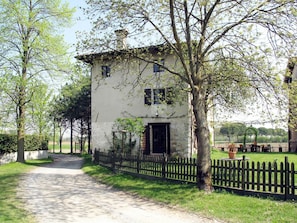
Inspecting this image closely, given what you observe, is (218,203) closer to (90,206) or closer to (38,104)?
(90,206)

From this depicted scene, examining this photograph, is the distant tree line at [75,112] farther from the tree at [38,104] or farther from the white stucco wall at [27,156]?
the tree at [38,104]

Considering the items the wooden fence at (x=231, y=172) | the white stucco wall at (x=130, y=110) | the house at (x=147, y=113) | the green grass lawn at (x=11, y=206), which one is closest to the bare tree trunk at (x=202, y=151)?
the wooden fence at (x=231, y=172)

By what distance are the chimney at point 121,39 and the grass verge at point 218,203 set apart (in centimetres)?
561

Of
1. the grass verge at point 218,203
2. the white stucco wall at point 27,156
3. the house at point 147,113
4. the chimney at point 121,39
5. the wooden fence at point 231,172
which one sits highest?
the chimney at point 121,39

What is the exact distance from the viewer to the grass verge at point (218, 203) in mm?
7348

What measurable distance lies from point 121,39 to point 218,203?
7289 mm

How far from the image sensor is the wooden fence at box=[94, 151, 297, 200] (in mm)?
8719

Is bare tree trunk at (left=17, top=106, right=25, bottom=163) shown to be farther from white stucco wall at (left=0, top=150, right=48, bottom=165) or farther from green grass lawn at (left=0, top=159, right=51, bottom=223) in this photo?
green grass lawn at (left=0, top=159, right=51, bottom=223)

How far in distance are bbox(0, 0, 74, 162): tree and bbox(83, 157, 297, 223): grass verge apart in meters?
14.1

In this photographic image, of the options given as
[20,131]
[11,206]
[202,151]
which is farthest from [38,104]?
[202,151]

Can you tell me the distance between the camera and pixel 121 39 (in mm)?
12203

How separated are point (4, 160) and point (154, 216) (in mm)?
18843

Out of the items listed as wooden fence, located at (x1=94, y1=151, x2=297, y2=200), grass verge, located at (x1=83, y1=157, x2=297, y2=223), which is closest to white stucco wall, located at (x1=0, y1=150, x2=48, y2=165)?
wooden fence, located at (x1=94, y1=151, x2=297, y2=200)

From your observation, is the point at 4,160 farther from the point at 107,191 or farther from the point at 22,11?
the point at 107,191
